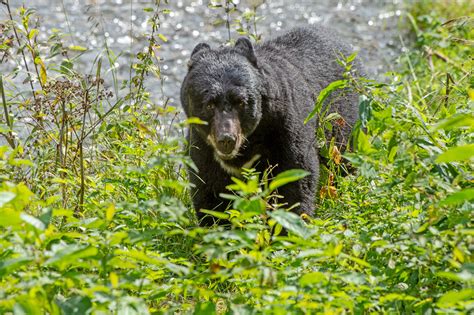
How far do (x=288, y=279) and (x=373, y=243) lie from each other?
0.39 meters

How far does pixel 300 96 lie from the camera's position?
614 cm

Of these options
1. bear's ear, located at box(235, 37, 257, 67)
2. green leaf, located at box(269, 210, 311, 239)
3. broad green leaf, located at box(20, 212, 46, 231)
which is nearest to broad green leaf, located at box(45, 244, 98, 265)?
broad green leaf, located at box(20, 212, 46, 231)

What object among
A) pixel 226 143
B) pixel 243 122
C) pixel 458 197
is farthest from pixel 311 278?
pixel 243 122

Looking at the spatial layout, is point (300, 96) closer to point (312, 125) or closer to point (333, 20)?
point (312, 125)

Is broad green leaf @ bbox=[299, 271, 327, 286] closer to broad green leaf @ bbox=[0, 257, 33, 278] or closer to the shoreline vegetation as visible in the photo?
the shoreline vegetation

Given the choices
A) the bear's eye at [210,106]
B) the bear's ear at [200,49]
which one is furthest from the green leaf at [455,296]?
the bear's ear at [200,49]

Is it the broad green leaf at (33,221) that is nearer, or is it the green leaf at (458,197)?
the broad green leaf at (33,221)

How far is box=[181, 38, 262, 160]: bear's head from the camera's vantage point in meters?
5.56

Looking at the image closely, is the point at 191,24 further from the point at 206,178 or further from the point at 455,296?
the point at 455,296

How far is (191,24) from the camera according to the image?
12.5m

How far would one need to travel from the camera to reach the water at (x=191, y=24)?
1123cm

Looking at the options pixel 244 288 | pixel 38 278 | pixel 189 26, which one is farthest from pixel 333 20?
pixel 38 278

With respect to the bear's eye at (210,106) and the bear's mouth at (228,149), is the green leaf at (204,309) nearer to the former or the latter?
the bear's mouth at (228,149)

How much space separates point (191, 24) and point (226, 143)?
724cm
